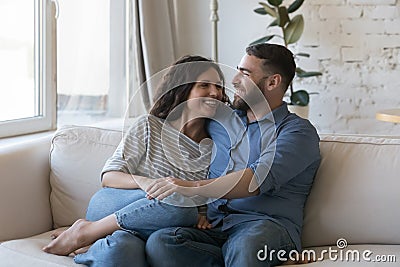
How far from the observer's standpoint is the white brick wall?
3.62 m

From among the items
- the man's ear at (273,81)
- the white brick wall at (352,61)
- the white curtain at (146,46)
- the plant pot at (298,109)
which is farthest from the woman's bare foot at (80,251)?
the white brick wall at (352,61)

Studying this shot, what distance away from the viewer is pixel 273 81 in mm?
2188

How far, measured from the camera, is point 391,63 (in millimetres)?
3625

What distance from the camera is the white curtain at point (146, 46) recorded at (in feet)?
11.7

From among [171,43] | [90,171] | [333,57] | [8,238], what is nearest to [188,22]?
[171,43]

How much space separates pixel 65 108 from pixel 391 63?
177 cm

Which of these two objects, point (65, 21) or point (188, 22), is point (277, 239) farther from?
point (188, 22)

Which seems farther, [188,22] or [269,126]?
[188,22]

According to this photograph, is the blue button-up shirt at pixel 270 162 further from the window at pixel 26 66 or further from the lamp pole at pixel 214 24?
the lamp pole at pixel 214 24

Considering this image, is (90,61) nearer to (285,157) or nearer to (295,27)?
(295,27)

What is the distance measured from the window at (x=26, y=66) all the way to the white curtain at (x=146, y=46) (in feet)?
1.78

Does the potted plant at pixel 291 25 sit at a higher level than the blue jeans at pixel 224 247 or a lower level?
higher

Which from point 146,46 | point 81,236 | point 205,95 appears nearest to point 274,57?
point 205,95

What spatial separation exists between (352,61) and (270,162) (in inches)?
75.1
